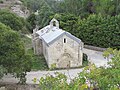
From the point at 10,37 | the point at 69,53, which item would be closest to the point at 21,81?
the point at 10,37

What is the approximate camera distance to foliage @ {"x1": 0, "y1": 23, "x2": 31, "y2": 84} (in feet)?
83.2

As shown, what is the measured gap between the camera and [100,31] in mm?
42438

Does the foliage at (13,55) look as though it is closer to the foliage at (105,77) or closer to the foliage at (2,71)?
the foliage at (2,71)

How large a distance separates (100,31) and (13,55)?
806 inches

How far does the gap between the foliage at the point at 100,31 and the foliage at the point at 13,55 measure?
1846cm

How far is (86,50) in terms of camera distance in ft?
143

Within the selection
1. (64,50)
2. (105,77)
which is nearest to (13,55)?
(64,50)

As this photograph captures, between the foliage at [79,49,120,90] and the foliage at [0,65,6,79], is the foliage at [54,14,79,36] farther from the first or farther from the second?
the foliage at [79,49,120,90]

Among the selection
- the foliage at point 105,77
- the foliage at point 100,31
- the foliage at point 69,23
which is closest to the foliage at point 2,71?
the foliage at point 105,77

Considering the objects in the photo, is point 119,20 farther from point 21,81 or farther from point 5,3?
point 5,3

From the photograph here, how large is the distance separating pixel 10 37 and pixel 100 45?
20182mm

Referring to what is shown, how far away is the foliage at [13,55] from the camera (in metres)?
25.4

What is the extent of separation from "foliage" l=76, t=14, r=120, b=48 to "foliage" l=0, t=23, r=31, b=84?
18463mm

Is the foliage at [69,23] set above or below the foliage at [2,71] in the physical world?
above
